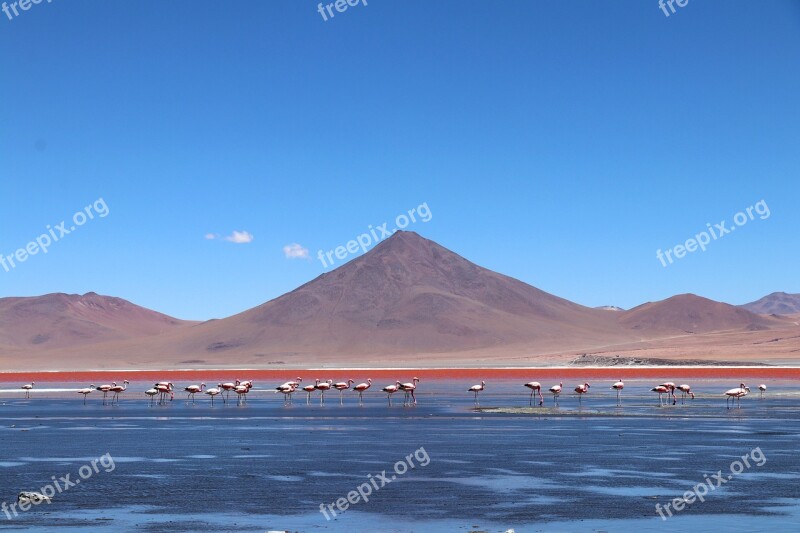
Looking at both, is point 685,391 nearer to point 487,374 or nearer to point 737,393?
point 737,393

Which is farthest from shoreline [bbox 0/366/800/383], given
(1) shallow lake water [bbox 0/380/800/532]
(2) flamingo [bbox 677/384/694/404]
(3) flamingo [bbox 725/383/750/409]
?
(1) shallow lake water [bbox 0/380/800/532]

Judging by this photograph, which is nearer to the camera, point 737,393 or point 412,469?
point 412,469

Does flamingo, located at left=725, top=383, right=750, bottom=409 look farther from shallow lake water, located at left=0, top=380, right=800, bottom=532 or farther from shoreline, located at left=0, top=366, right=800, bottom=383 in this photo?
shoreline, located at left=0, top=366, right=800, bottom=383

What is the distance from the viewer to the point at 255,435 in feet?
94.1

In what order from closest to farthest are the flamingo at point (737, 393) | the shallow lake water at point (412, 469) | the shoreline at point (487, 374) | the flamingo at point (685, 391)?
the shallow lake water at point (412, 469) < the flamingo at point (737, 393) < the flamingo at point (685, 391) < the shoreline at point (487, 374)

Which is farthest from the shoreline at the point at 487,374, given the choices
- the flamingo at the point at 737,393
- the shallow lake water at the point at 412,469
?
the shallow lake water at the point at 412,469

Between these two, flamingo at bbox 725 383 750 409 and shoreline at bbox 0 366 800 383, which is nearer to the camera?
flamingo at bbox 725 383 750 409

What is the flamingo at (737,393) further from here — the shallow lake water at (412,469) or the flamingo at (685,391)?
the flamingo at (685,391)

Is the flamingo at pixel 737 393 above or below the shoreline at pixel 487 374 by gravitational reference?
below

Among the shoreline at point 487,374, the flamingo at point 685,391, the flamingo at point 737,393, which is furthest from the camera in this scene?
the shoreline at point 487,374

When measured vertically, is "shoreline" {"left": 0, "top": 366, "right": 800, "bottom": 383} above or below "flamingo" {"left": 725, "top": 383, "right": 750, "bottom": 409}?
above

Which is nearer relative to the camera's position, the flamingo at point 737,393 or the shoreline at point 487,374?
the flamingo at point 737,393

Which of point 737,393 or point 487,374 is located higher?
point 487,374

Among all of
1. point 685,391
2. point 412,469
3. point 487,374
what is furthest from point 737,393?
point 487,374
